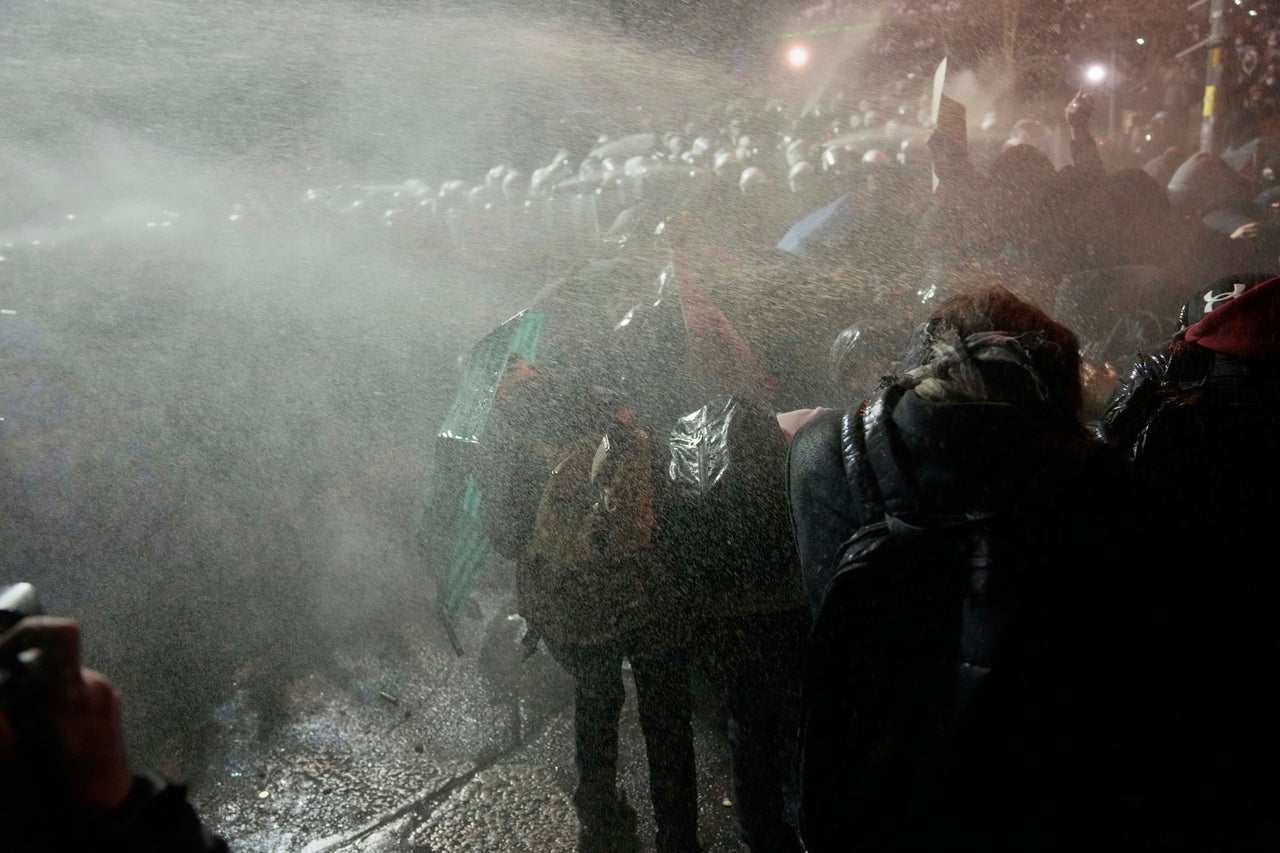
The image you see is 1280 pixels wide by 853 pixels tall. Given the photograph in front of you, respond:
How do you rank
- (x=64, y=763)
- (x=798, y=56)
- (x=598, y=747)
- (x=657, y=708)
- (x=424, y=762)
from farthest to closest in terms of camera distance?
(x=798, y=56) → (x=424, y=762) → (x=598, y=747) → (x=657, y=708) → (x=64, y=763)

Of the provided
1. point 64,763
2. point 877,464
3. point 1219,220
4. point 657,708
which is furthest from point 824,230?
point 64,763

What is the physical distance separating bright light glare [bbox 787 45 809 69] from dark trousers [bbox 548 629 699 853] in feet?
56.8

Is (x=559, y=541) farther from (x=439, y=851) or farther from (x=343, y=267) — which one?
(x=343, y=267)

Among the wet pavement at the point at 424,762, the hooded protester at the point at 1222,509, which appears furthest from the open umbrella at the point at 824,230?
the wet pavement at the point at 424,762

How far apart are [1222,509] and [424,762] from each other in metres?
2.96

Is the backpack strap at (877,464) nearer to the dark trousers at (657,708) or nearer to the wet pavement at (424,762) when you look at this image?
the dark trousers at (657,708)

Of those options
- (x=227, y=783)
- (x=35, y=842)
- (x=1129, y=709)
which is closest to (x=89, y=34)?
(x=227, y=783)

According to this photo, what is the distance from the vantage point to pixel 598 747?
2572 millimetres

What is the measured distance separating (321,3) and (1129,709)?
1164 cm

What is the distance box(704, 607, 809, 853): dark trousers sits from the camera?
7.84 feet

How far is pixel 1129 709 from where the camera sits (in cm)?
116

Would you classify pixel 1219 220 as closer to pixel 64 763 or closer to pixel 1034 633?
pixel 1034 633

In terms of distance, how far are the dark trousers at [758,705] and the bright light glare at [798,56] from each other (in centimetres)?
1724

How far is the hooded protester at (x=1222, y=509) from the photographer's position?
118 cm
